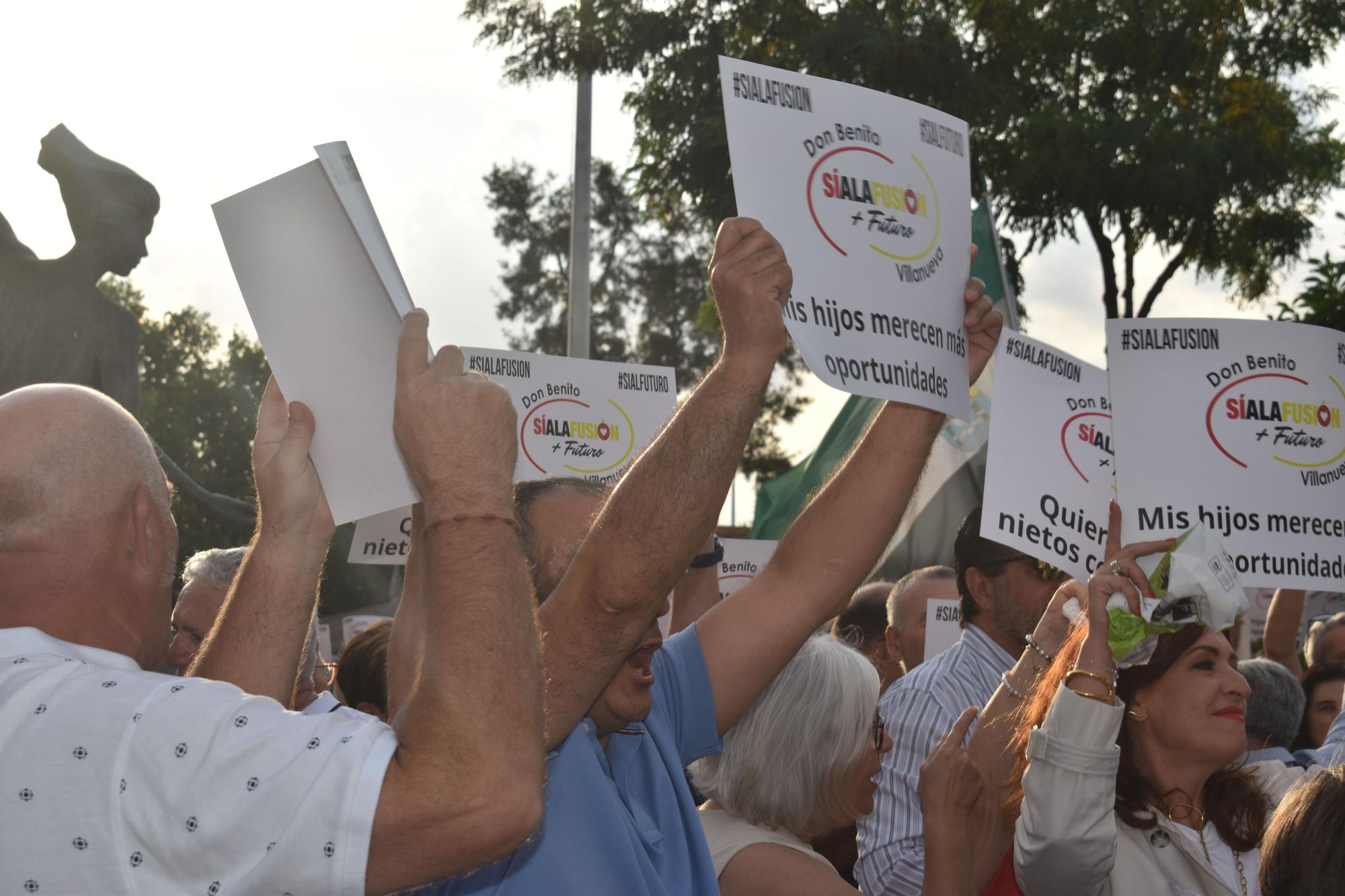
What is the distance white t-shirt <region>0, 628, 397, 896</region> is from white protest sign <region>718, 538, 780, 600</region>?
5402 mm

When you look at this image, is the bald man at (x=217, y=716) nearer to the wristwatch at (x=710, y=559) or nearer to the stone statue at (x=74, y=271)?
the wristwatch at (x=710, y=559)

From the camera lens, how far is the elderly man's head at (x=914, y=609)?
19.3 feet

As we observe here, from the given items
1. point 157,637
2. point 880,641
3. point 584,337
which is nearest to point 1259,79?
point 584,337

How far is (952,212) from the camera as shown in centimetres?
307

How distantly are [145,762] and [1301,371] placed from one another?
3.17 m

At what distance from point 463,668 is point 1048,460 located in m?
2.09

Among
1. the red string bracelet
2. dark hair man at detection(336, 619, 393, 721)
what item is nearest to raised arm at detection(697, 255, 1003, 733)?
Answer: the red string bracelet

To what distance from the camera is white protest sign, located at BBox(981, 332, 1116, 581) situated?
3273 millimetres

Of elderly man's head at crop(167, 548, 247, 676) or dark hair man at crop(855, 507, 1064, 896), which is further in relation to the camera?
elderly man's head at crop(167, 548, 247, 676)

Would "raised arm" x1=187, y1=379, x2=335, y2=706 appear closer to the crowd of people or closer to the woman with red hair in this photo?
the crowd of people

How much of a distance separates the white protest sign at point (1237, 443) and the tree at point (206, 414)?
11.4 m

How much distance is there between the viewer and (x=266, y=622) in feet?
7.52

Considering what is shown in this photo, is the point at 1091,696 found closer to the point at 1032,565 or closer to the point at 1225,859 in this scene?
the point at 1225,859

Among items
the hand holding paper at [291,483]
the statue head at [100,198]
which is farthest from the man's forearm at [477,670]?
the statue head at [100,198]
